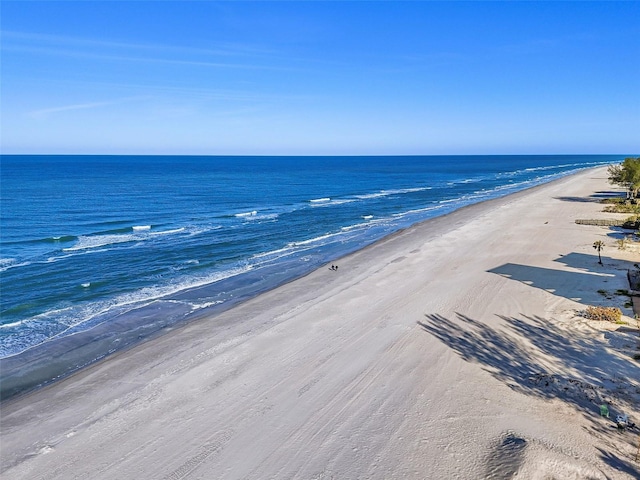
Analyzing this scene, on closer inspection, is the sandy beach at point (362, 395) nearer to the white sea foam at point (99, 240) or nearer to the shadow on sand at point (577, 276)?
the shadow on sand at point (577, 276)

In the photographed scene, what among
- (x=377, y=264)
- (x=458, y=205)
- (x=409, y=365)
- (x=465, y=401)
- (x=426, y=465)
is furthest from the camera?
(x=458, y=205)

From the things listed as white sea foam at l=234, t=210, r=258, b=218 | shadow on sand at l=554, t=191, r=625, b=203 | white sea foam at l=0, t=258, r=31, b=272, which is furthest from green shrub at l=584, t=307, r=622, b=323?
shadow on sand at l=554, t=191, r=625, b=203

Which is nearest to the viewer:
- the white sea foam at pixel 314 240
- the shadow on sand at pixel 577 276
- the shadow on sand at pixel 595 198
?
the shadow on sand at pixel 577 276

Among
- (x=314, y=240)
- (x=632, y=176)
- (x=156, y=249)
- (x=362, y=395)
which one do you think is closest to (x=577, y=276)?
(x=362, y=395)

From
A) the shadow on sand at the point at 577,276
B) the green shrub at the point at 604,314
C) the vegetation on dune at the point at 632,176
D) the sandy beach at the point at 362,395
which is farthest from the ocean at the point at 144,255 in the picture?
the vegetation on dune at the point at 632,176

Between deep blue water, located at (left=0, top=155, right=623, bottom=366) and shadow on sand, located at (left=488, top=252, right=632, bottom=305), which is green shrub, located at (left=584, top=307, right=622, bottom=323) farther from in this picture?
deep blue water, located at (left=0, top=155, right=623, bottom=366)

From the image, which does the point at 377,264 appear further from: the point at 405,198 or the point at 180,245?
the point at 405,198

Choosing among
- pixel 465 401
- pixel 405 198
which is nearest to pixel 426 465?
pixel 465 401
